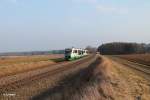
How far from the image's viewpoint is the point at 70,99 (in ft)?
43.1

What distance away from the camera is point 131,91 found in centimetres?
1920

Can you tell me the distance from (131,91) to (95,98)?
5.59m

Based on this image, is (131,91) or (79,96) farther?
(131,91)

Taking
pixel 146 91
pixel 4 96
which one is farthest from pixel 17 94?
pixel 146 91

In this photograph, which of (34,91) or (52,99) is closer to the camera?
(52,99)

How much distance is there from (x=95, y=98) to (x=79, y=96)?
2.88 ft

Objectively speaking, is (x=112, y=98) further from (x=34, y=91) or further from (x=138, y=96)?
(x=34, y=91)

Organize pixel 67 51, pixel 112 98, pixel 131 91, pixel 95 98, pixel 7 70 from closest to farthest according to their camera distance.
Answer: pixel 95 98, pixel 112 98, pixel 131 91, pixel 7 70, pixel 67 51

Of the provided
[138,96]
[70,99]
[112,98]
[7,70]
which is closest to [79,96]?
[70,99]

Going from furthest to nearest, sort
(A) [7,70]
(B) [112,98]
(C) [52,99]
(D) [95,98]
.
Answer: (A) [7,70] → (B) [112,98] → (D) [95,98] → (C) [52,99]

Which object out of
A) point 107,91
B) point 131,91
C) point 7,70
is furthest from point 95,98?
point 7,70

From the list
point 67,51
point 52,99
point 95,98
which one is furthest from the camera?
point 67,51

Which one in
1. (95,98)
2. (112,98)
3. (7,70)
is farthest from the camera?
(7,70)

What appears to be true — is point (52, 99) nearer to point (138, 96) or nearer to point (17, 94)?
point (17, 94)
